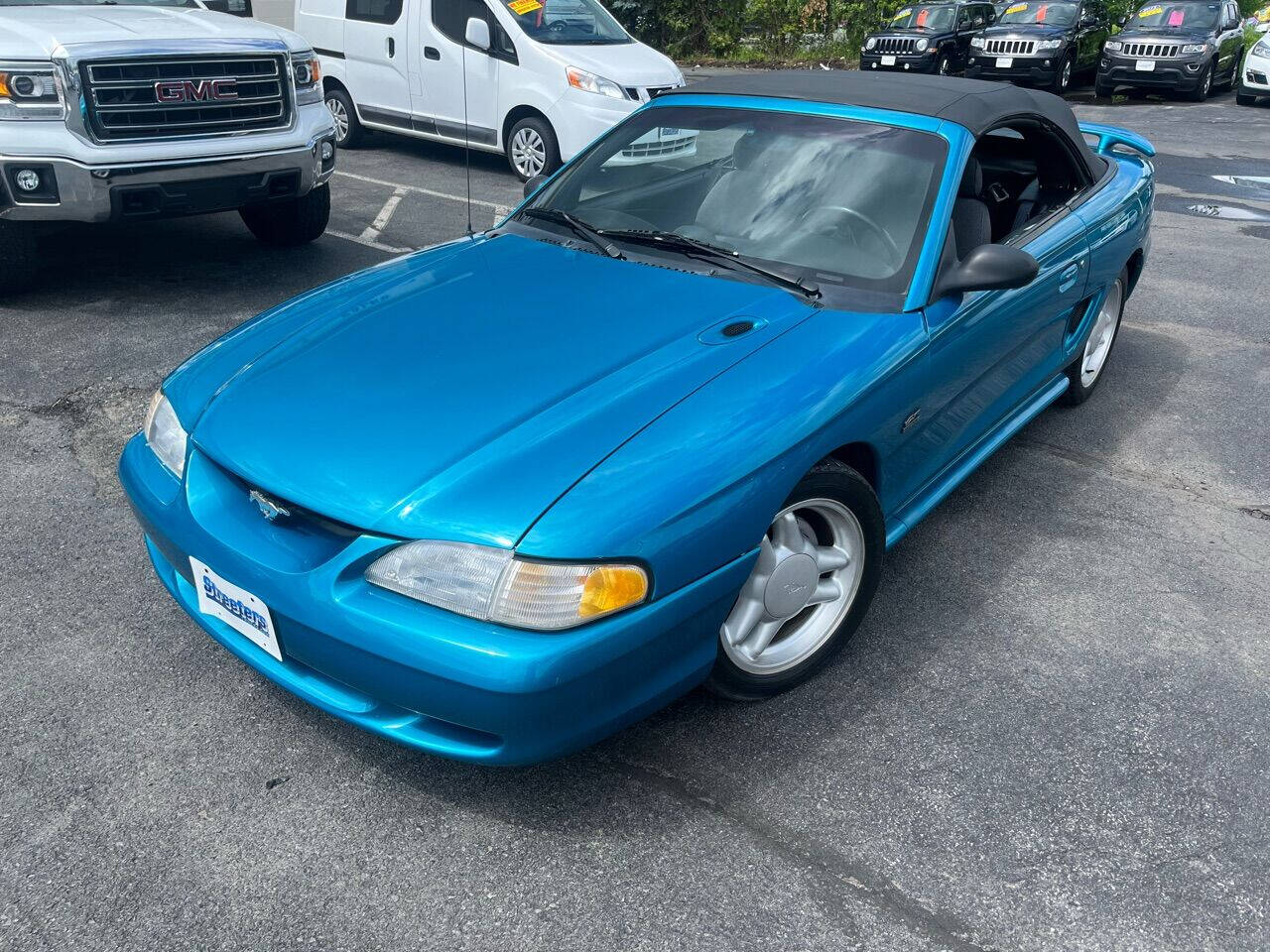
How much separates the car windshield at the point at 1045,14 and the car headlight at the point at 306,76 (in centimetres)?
1423

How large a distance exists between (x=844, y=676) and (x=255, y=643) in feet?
5.08

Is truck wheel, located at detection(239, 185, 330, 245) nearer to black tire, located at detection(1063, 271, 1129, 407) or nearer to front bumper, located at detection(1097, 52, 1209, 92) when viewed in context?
black tire, located at detection(1063, 271, 1129, 407)

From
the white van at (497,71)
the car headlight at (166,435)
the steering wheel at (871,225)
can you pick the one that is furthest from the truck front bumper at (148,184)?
the steering wheel at (871,225)

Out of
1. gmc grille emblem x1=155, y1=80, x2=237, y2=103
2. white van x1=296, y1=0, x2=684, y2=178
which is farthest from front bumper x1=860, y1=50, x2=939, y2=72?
gmc grille emblem x1=155, y1=80, x2=237, y2=103

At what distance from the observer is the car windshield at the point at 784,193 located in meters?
3.16

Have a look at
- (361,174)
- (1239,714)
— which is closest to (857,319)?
(1239,714)

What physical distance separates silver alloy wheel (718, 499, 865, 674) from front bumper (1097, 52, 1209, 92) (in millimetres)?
15809

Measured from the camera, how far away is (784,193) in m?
3.32

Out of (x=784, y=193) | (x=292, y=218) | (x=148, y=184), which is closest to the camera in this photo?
(x=784, y=193)

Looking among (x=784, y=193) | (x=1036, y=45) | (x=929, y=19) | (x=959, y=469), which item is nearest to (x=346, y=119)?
(x=784, y=193)

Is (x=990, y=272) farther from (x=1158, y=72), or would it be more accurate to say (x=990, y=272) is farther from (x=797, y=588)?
(x=1158, y=72)

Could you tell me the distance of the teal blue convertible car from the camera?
7.20ft

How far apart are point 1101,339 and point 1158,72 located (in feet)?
43.6

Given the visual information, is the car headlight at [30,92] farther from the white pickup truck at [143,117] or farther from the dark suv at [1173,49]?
the dark suv at [1173,49]
